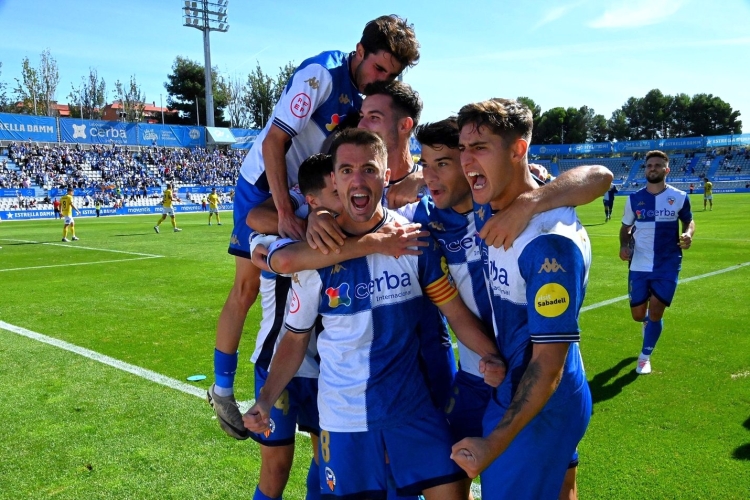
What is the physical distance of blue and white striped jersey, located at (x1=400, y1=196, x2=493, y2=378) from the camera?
2779 millimetres

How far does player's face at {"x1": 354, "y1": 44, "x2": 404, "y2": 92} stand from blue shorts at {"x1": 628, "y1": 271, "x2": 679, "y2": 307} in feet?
16.2

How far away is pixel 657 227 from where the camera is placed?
730cm

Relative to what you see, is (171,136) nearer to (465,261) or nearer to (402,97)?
(402,97)

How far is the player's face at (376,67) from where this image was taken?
3.49 meters

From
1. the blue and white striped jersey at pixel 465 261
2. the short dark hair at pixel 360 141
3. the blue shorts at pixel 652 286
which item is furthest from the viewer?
the blue shorts at pixel 652 286

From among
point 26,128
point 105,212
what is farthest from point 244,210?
point 26,128

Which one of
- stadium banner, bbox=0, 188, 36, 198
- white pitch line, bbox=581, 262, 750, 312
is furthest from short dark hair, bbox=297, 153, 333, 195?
stadium banner, bbox=0, 188, 36, 198

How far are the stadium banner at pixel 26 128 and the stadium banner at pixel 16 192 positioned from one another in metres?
6.38

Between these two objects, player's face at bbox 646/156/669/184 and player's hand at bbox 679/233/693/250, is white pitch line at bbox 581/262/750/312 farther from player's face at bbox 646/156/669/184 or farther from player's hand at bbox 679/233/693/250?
player's face at bbox 646/156/669/184

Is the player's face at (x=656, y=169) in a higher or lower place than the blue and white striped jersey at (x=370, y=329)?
higher

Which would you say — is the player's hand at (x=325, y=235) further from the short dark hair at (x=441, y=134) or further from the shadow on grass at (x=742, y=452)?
the shadow on grass at (x=742, y=452)

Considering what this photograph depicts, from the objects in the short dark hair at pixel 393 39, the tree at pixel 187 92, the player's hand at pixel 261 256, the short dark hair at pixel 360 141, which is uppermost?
the tree at pixel 187 92

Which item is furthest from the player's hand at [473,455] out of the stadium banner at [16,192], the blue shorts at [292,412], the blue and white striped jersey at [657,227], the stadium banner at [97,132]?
→ the stadium banner at [97,132]

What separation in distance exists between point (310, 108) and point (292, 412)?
1786mm
